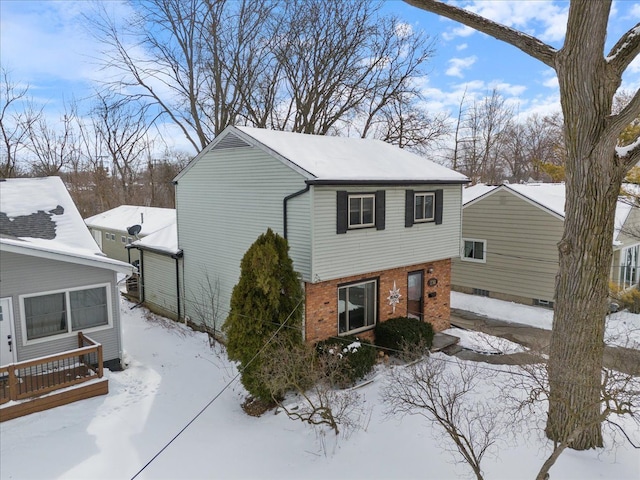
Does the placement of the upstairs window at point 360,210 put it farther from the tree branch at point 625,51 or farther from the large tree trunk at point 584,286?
the tree branch at point 625,51

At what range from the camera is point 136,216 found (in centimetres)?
2408

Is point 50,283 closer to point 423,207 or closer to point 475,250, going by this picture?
point 423,207

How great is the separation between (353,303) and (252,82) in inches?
655

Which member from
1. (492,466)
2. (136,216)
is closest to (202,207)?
(492,466)

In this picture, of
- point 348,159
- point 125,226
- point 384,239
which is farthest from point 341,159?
point 125,226

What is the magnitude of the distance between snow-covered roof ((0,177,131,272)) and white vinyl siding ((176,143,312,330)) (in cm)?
282

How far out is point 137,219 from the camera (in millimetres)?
23453

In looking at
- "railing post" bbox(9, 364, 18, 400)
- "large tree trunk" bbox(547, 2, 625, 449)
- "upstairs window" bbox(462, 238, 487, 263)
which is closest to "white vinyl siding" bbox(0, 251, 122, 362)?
"railing post" bbox(9, 364, 18, 400)

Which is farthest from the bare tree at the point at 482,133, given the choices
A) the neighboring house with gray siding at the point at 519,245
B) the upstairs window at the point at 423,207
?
the upstairs window at the point at 423,207

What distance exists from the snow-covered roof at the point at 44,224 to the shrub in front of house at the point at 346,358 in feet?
17.4

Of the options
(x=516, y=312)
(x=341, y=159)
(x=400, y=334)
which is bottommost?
(x=516, y=312)

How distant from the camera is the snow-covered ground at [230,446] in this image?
7129mm

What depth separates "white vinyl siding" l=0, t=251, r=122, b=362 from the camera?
988 centimetres

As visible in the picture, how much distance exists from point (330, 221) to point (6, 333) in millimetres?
7700
